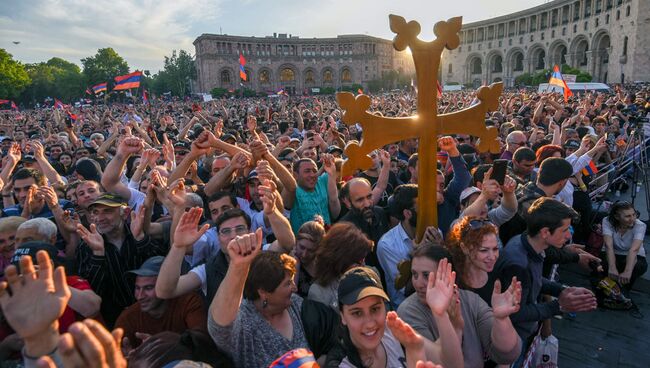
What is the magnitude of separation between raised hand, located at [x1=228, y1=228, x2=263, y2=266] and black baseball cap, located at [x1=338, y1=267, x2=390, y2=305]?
0.54 metres

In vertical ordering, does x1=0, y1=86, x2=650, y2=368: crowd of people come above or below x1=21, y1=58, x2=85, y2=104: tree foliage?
below

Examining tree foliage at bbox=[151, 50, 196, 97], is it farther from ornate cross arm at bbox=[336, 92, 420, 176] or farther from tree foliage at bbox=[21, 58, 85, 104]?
ornate cross arm at bbox=[336, 92, 420, 176]

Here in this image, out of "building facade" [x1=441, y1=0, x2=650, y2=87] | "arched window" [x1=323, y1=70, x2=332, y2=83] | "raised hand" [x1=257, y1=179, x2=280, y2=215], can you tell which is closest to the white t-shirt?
"raised hand" [x1=257, y1=179, x2=280, y2=215]

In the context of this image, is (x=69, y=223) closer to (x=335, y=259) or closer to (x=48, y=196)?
(x=48, y=196)

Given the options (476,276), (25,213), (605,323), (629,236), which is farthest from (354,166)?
(629,236)

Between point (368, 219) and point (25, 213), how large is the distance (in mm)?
3467

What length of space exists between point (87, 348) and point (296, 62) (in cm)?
8491

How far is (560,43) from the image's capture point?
6341 cm

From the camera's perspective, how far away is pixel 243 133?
445 inches

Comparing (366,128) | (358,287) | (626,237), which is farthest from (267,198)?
(626,237)

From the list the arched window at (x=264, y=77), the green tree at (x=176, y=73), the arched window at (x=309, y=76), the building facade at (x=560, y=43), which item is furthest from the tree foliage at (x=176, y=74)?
the building facade at (x=560, y=43)

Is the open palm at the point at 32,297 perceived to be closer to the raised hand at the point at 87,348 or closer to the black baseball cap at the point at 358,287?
the raised hand at the point at 87,348

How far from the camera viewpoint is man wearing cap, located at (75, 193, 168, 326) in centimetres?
312

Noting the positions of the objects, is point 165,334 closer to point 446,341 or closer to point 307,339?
point 307,339
